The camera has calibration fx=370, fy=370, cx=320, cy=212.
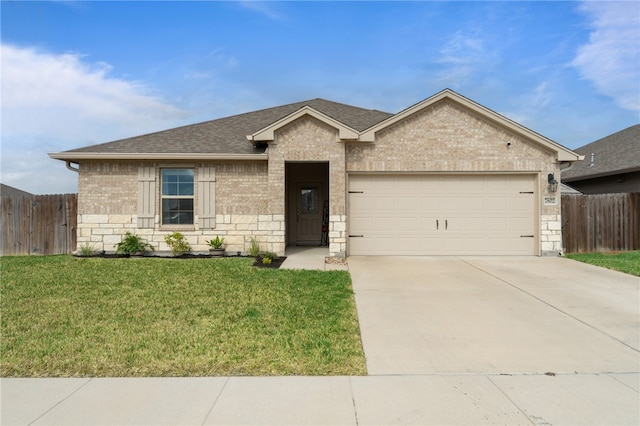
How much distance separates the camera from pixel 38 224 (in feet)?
40.1

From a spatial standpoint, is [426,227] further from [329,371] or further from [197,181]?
[329,371]

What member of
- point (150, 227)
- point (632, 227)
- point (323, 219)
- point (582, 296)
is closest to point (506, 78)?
point (632, 227)

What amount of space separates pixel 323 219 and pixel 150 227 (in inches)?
245

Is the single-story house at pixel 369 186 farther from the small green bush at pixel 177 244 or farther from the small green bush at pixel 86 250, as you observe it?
the small green bush at pixel 177 244

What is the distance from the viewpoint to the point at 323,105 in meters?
16.1

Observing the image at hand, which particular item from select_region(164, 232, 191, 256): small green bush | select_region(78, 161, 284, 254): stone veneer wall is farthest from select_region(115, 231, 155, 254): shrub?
select_region(164, 232, 191, 256): small green bush

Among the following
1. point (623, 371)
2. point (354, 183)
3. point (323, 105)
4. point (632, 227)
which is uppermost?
point (323, 105)

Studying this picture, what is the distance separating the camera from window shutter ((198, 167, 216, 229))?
11.5m

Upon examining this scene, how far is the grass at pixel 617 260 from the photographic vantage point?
9320mm

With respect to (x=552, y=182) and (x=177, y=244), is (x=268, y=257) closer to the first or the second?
(x=177, y=244)

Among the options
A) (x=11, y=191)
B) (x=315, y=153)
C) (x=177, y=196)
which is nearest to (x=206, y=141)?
(x=177, y=196)

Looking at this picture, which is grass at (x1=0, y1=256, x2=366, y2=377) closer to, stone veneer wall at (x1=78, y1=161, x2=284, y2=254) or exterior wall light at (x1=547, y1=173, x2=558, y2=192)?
stone veneer wall at (x1=78, y1=161, x2=284, y2=254)

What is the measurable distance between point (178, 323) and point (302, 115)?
7261 millimetres

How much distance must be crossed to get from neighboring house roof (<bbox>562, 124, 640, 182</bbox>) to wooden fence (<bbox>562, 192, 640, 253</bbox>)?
2740 mm
